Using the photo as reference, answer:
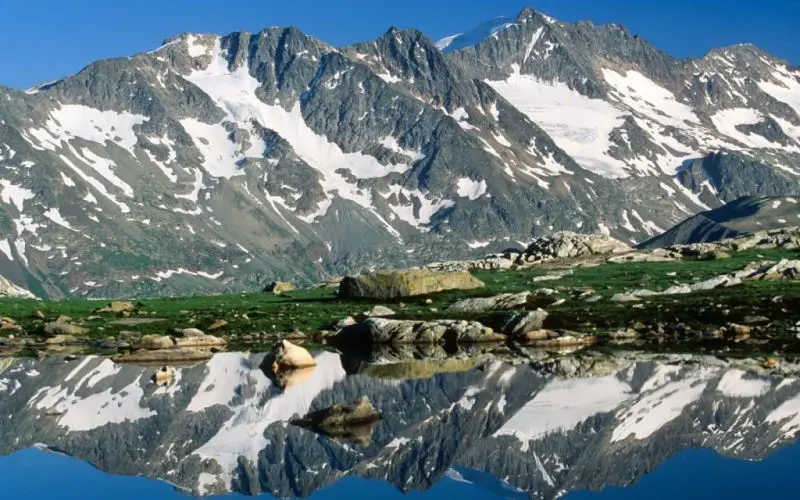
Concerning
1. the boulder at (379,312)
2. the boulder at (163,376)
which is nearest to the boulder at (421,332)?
the boulder at (379,312)

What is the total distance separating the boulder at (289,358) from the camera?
2251 inches

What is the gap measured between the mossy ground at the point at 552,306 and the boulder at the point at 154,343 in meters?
6.09

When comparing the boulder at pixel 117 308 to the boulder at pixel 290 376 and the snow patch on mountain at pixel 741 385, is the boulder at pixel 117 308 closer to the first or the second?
the boulder at pixel 290 376

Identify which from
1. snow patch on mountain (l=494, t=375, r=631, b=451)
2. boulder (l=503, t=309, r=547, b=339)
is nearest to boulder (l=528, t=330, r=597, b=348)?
boulder (l=503, t=309, r=547, b=339)

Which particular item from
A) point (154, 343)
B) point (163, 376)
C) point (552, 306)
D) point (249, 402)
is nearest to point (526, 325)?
point (552, 306)

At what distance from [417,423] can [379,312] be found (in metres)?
40.1

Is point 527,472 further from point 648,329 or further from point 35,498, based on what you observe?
point 648,329

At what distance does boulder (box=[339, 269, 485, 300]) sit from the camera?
91.4 metres

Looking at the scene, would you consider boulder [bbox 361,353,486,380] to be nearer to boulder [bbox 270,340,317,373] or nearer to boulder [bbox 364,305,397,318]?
boulder [bbox 270,340,317,373]

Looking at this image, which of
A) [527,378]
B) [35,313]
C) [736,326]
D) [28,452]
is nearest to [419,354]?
[527,378]

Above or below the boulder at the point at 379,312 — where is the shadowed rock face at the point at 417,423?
below

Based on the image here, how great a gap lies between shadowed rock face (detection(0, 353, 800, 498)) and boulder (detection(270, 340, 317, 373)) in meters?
2.39

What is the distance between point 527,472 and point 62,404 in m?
23.8

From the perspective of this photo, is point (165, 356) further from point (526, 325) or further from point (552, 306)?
point (552, 306)
